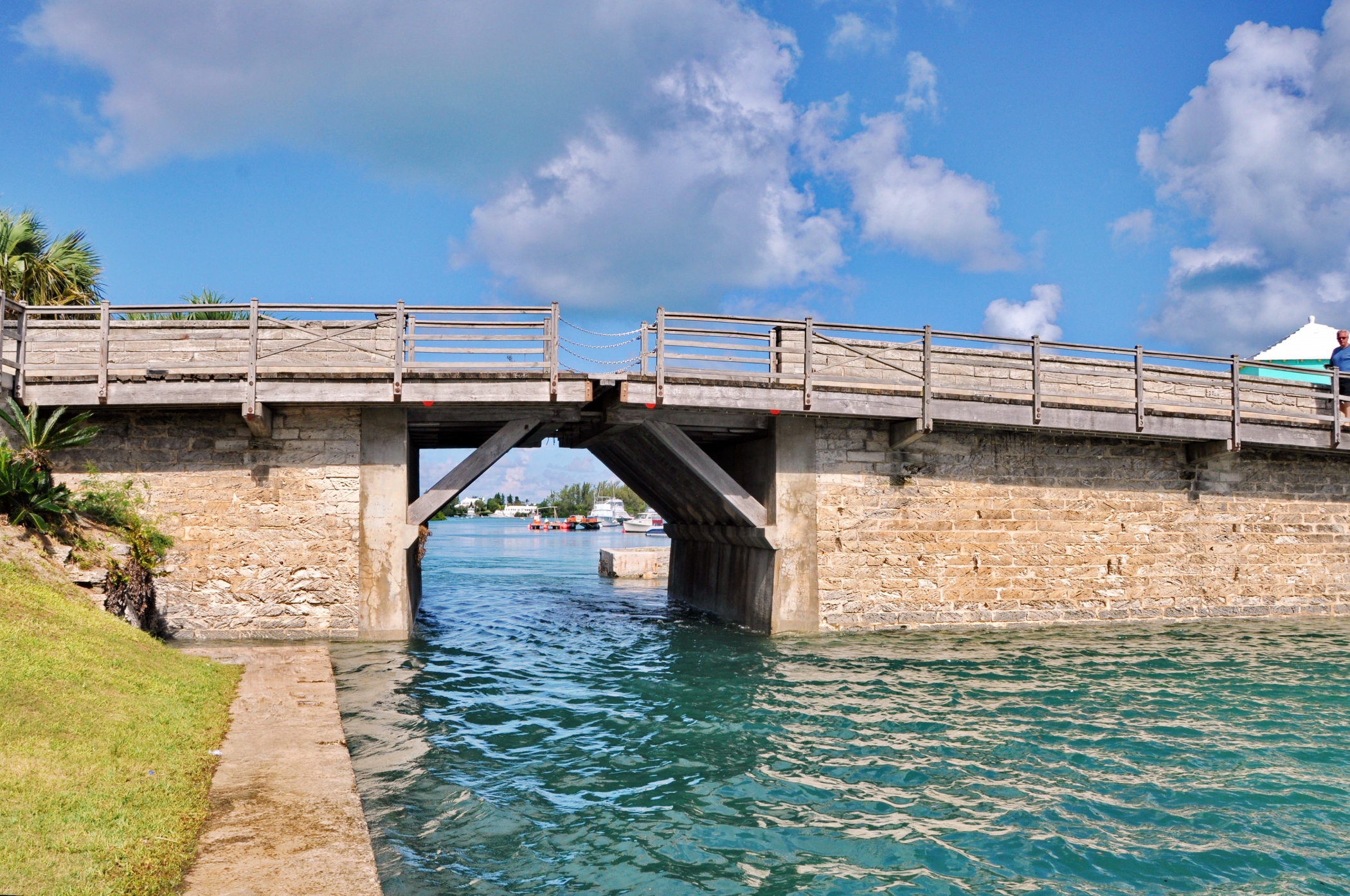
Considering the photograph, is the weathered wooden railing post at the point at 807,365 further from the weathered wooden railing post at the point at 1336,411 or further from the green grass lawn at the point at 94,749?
the weathered wooden railing post at the point at 1336,411

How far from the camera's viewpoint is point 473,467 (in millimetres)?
15180

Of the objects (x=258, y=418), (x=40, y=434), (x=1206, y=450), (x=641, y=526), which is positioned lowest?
(x=641, y=526)

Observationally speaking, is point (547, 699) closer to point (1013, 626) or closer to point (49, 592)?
point (49, 592)

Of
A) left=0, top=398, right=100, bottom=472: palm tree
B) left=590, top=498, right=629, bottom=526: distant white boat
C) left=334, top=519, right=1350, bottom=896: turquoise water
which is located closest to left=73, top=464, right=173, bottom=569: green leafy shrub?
left=0, top=398, right=100, bottom=472: palm tree

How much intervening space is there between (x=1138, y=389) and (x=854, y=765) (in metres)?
12.0

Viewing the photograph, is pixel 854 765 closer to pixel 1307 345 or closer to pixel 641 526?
pixel 1307 345

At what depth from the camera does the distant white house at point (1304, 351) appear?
24016 millimetres

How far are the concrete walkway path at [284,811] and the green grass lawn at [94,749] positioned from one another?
152 mm

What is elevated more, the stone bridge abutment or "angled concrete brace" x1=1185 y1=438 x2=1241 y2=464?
"angled concrete brace" x1=1185 y1=438 x2=1241 y2=464

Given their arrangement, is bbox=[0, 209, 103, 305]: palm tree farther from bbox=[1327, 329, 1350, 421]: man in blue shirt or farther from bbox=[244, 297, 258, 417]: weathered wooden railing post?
bbox=[1327, 329, 1350, 421]: man in blue shirt

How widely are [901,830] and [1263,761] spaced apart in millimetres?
4433

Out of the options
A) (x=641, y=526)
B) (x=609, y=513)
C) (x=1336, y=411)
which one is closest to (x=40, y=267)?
(x=1336, y=411)

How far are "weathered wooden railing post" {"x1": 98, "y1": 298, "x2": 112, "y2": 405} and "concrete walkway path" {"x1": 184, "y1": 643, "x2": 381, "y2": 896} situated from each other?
6.79m

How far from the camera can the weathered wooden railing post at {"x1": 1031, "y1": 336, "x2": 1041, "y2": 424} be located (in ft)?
52.9
